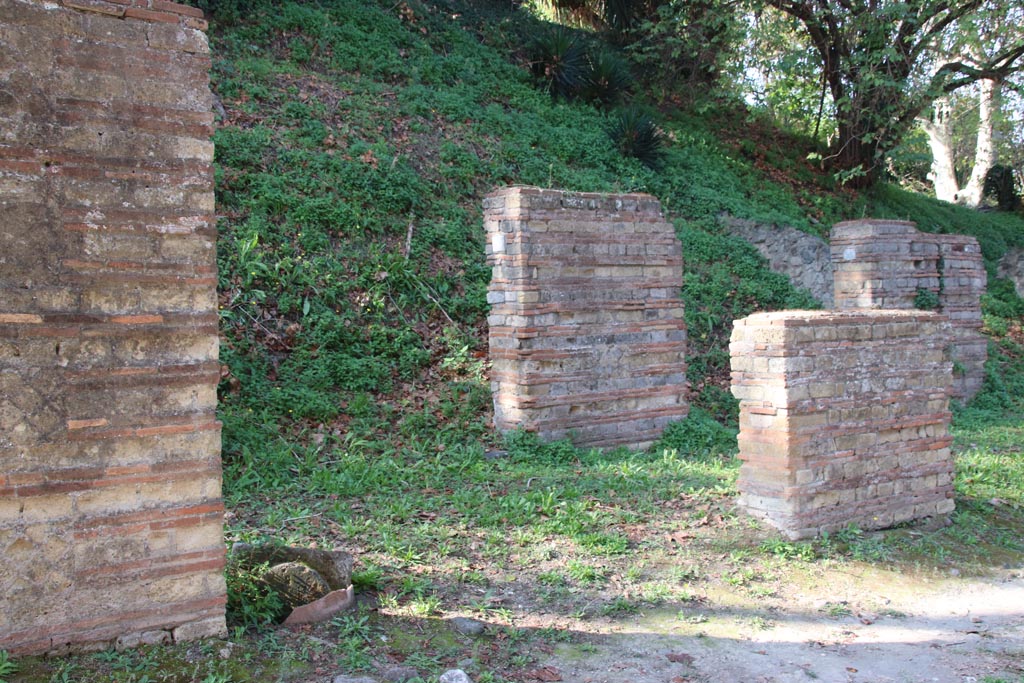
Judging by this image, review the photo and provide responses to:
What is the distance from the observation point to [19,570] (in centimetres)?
379

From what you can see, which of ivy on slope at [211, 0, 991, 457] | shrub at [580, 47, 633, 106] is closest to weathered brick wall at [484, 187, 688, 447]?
ivy on slope at [211, 0, 991, 457]

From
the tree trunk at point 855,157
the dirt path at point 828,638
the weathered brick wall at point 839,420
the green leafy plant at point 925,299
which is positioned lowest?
the dirt path at point 828,638

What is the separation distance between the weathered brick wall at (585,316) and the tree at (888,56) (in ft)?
25.9

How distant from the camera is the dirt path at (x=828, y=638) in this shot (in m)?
4.58

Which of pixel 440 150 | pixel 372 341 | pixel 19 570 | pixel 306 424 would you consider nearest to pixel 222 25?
pixel 440 150

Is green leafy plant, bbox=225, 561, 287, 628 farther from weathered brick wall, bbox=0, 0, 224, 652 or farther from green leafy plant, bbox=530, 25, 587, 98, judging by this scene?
green leafy plant, bbox=530, 25, 587, 98

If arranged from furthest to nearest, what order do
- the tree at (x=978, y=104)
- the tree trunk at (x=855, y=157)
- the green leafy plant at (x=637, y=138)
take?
the tree trunk at (x=855, y=157)
the green leafy plant at (x=637, y=138)
the tree at (x=978, y=104)

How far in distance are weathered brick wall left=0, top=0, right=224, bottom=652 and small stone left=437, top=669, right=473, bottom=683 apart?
121cm

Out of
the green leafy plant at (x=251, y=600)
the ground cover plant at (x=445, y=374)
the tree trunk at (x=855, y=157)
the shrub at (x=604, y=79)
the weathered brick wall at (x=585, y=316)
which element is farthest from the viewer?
the tree trunk at (x=855, y=157)

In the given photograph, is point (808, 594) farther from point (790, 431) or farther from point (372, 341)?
point (372, 341)

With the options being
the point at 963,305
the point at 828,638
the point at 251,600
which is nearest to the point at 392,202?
the point at 251,600

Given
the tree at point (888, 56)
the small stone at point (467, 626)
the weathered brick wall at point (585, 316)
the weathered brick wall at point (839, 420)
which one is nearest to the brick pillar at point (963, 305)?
the tree at point (888, 56)

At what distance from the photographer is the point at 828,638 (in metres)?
5.11

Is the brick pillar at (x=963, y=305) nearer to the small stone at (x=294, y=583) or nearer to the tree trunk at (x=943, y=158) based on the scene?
the small stone at (x=294, y=583)
